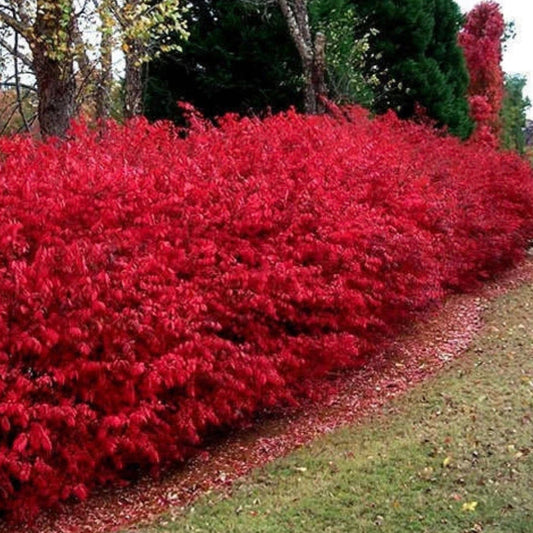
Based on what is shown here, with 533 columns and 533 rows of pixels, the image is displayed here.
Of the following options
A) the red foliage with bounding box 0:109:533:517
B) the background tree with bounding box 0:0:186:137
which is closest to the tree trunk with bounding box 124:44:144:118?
the background tree with bounding box 0:0:186:137

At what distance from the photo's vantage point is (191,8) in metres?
11.6

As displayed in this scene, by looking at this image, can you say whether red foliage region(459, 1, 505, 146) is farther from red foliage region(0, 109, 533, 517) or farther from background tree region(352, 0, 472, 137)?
red foliage region(0, 109, 533, 517)

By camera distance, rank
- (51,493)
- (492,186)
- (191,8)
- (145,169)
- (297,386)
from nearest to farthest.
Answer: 1. (51,493)
2. (145,169)
3. (297,386)
4. (492,186)
5. (191,8)

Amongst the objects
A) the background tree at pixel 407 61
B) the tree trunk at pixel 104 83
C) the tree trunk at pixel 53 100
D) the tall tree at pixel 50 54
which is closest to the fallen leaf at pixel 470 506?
the tall tree at pixel 50 54

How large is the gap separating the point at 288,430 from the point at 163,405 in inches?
48.1

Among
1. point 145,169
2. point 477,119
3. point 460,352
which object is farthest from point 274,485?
point 477,119

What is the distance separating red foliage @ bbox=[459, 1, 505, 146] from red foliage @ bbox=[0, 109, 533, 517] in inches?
725

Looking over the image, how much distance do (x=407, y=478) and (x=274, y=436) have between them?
3.91ft

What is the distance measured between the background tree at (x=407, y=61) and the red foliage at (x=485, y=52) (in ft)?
29.5

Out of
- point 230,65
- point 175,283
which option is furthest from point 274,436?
point 230,65

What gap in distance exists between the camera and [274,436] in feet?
17.4

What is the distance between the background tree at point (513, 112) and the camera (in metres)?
29.2

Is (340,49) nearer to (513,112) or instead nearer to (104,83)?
(104,83)

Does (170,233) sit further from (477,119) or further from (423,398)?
(477,119)
